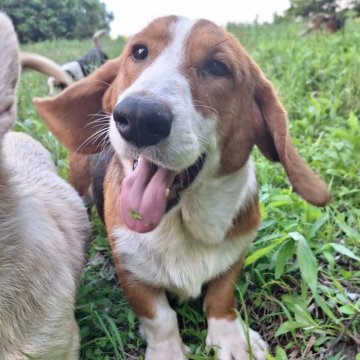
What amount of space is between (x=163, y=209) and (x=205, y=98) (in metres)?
0.52

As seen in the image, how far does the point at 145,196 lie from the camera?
88.0 inches

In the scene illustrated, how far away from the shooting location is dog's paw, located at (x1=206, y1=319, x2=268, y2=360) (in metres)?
2.52

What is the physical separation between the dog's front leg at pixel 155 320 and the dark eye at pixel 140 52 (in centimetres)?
98

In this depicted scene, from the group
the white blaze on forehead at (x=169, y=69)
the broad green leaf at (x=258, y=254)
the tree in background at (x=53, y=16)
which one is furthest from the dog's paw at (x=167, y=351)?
the tree in background at (x=53, y=16)

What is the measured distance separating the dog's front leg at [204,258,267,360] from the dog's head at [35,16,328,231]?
57 centimetres

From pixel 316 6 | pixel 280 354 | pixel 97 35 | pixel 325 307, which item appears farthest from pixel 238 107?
pixel 316 6

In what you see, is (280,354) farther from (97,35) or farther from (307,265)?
(97,35)

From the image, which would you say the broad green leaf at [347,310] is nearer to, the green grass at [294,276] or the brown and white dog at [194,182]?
the green grass at [294,276]

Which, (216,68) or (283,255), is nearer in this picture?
(216,68)

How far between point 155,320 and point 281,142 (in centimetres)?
103

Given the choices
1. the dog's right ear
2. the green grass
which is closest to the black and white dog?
the green grass

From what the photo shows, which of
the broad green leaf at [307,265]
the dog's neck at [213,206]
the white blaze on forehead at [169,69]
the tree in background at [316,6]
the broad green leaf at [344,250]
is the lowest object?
the tree in background at [316,6]

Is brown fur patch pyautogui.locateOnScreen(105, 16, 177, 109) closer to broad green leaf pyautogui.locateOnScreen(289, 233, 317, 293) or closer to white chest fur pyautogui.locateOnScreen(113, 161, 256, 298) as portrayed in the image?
white chest fur pyautogui.locateOnScreen(113, 161, 256, 298)

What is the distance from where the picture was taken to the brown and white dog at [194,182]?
2.29 meters
